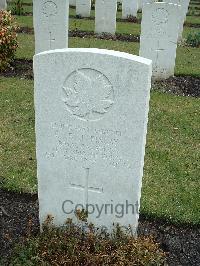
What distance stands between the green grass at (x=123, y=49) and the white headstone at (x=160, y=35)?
2.14 ft

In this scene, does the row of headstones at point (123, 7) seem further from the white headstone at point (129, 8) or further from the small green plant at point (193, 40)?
the small green plant at point (193, 40)

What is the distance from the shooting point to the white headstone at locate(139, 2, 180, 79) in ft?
28.1

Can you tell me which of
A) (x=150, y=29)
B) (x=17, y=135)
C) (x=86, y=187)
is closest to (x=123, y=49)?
(x=150, y=29)

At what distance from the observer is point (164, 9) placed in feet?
28.0

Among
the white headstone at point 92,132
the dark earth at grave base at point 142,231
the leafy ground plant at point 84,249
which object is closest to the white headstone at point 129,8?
the dark earth at grave base at point 142,231

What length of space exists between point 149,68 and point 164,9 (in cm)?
590

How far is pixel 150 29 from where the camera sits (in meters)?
8.76

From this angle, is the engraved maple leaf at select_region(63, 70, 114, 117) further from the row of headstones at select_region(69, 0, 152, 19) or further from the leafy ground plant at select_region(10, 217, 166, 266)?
the row of headstones at select_region(69, 0, 152, 19)

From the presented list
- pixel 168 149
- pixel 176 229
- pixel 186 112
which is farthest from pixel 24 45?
pixel 176 229

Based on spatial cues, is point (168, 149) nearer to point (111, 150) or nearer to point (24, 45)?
point (111, 150)

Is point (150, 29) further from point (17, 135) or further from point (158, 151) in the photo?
point (17, 135)

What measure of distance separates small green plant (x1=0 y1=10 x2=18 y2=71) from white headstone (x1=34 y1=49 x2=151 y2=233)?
6.05 m

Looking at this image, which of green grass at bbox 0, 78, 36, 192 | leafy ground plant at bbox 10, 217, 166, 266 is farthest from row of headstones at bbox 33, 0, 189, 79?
leafy ground plant at bbox 10, 217, 166, 266

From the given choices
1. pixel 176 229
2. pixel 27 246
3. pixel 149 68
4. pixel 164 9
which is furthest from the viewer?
pixel 164 9
